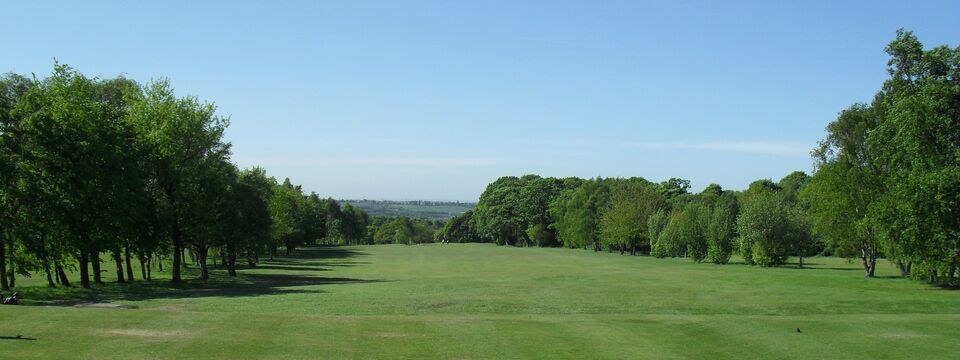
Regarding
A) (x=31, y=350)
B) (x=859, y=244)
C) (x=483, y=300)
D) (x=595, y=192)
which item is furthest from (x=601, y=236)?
(x=31, y=350)

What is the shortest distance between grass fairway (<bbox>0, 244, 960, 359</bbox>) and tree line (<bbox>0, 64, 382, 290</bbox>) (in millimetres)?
A: 3633

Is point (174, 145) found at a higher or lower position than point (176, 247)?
higher

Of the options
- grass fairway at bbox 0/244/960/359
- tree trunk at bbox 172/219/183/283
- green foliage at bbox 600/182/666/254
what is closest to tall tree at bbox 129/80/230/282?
tree trunk at bbox 172/219/183/283

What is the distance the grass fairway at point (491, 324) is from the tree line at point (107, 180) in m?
3.63

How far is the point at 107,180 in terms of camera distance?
1623 inches

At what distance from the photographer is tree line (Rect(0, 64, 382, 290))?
126 ft

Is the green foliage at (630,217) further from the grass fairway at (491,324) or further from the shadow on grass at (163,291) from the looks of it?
the grass fairway at (491,324)

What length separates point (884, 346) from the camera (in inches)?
863

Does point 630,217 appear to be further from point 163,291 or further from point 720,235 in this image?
point 163,291

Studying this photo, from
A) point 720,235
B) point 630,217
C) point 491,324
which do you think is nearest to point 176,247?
point 491,324

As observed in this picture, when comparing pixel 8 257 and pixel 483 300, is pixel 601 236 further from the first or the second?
pixel 8 257

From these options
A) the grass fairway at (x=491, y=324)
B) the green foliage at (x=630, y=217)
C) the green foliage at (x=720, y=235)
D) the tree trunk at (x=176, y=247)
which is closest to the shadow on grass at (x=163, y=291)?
the grass fairway at (x=491, y=324)

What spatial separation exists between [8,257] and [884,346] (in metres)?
41.8

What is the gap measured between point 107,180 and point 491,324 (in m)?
26.9
